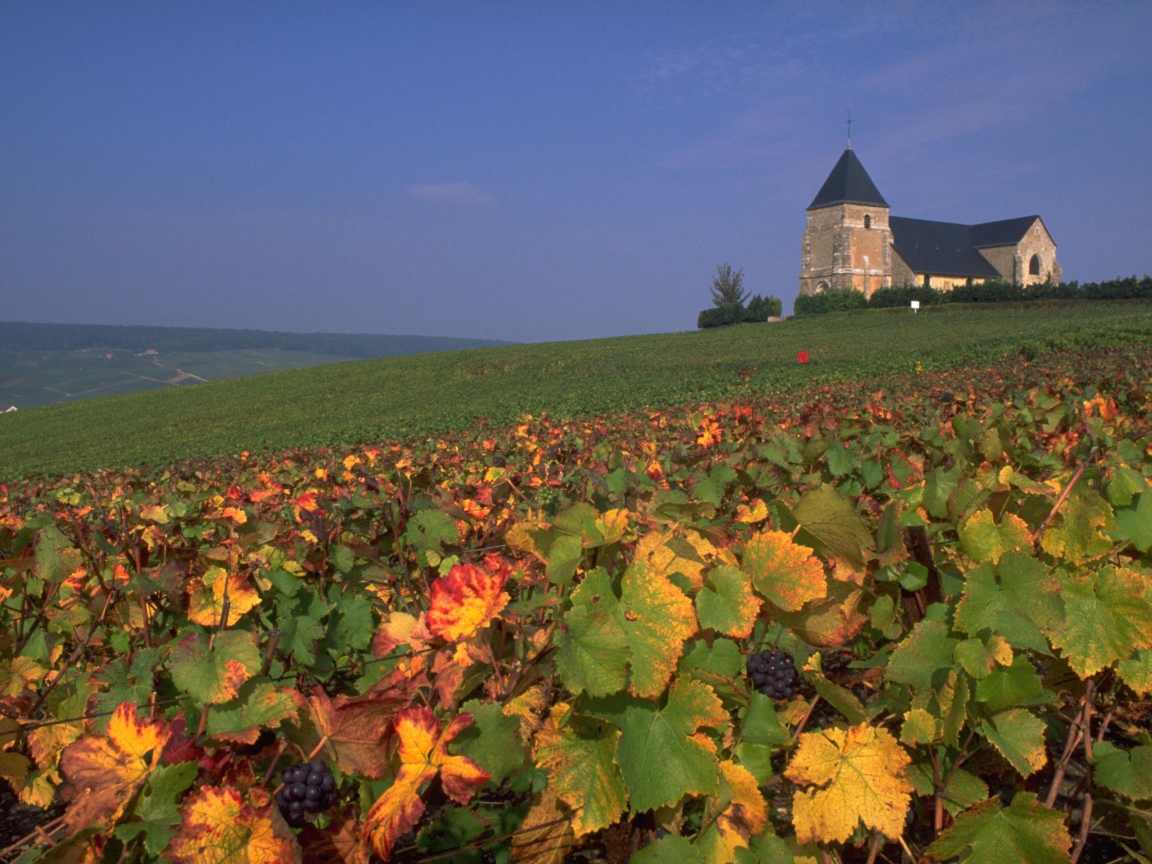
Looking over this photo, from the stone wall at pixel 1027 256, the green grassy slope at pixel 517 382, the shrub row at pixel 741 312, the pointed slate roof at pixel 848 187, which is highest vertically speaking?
the pointed slate roof at pixel 848 187

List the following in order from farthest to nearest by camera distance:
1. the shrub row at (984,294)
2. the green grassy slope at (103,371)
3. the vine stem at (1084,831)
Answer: the green grassy slope at (103,371), the shrub row at (984,294), the vine stem at (1084,831)

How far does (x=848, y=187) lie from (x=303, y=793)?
87.1 m

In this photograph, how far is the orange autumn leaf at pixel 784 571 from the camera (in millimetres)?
1017

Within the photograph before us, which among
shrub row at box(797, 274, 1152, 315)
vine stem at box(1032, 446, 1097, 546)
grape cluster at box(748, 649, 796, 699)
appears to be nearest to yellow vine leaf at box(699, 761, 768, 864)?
grape cluster at box(748, 649, 796, 699)

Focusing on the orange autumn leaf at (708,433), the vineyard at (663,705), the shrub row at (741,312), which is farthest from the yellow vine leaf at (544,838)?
→ the shrub row at (741,312)

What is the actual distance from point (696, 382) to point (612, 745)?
Answer: 34031 mm

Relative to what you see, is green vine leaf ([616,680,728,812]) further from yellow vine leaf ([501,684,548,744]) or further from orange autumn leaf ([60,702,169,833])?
orange autumn leaf ([60,702,169,833])

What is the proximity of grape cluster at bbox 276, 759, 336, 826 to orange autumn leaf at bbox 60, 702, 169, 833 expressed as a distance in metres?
0.16

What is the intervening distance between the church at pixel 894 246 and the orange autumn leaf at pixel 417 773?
8176 cm

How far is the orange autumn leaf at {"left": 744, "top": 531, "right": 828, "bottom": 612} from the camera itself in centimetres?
102

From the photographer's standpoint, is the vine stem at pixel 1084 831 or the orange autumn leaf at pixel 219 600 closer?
the vine stem at pixel 1084 831

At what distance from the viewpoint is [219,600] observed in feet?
4.83

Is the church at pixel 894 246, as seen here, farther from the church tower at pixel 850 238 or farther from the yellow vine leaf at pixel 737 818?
the yellow vine leaf at pixel 737 818

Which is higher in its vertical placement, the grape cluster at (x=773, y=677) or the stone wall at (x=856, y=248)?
the stone wall at (x=856, y=248)
